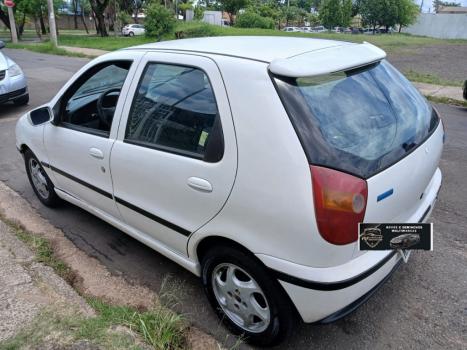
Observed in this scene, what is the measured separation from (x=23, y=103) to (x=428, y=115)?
855cm

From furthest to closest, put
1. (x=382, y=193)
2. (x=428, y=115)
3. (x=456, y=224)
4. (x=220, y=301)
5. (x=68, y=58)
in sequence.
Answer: (x=68, y=58)
(x=456, y=224)
(x=428, y=115)
(x=220, y=301)
(x=382, y=193)

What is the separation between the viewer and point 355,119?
2223 millimetres

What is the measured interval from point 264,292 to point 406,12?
5954cm

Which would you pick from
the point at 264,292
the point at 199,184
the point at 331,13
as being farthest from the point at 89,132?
the point at 331,13

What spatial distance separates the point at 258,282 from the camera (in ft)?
7.36

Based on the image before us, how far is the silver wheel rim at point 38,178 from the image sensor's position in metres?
4.20

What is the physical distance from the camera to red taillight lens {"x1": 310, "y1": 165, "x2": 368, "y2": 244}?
192 cm

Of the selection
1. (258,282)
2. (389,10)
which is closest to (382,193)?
(258,282)

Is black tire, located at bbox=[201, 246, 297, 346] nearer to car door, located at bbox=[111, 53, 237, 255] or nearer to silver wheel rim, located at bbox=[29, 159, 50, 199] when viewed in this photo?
car door, located at bbox=[111, 53, 237, 255]

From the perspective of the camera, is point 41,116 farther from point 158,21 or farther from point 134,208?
point 158,21

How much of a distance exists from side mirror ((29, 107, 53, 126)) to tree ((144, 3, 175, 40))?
2500 cm

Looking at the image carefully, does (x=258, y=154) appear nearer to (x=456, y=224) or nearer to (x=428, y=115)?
(x=428, y=115)

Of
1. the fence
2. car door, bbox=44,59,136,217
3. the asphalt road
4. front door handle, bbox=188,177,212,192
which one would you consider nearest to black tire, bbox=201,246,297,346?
the asphalt road

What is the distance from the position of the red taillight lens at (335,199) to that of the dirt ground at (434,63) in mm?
11977
